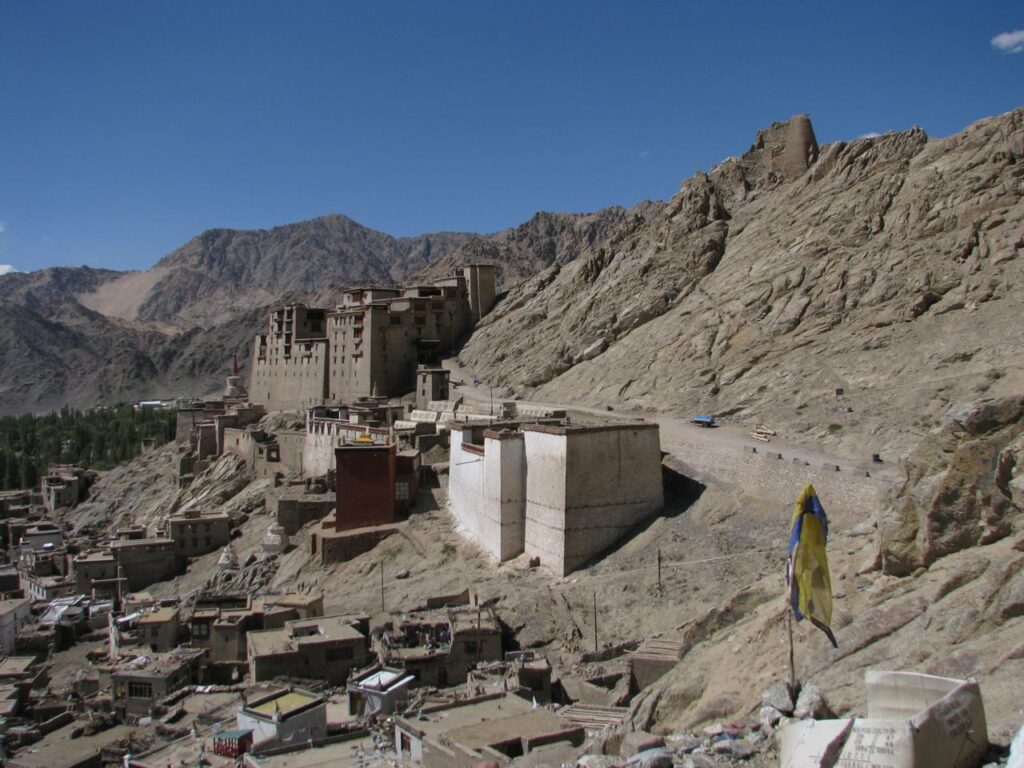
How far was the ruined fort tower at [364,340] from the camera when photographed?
4741 cm

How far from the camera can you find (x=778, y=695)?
10.2 meters

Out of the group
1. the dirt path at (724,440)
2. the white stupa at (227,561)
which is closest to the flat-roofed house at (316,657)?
the dirt path at (724,440)

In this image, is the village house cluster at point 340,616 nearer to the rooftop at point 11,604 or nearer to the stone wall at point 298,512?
the stone wall at point 298,512

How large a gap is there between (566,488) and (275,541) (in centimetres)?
1267

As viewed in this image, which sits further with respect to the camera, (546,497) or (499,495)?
(499,495)

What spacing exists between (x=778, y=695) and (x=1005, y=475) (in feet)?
11.9

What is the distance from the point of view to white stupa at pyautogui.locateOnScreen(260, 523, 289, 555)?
3203cm

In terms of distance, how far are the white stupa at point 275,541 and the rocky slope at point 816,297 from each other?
40.7 feet

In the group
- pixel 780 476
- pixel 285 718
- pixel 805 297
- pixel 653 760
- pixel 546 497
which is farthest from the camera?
pixel 805 297

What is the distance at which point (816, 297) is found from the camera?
33.3 m

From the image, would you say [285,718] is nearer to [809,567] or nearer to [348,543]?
[809,567]

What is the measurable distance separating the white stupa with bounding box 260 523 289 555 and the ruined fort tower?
46.8 feet

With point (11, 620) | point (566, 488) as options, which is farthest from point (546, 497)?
point (11, 620)

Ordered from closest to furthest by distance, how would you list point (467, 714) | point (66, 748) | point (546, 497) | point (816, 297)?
point (467, 714) < point (66, 748) < point (546, 497) < point (816, 297)
